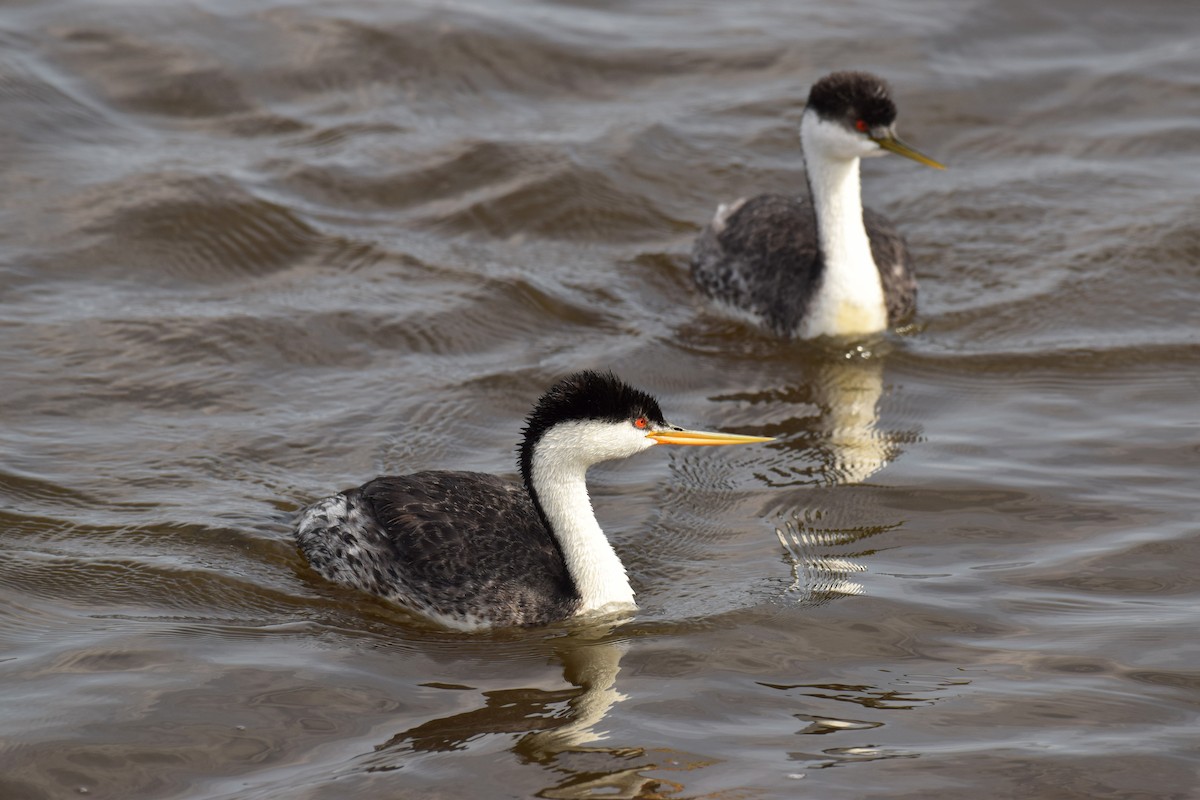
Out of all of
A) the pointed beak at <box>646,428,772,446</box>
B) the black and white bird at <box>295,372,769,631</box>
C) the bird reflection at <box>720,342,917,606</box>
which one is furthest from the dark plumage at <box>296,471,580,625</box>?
the bird reflection at <box>720,342,917,606</box>

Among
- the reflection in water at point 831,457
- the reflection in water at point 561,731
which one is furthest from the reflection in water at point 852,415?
the reflection in water at point 561,731

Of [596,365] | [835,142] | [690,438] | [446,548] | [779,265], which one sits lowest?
[446,548]

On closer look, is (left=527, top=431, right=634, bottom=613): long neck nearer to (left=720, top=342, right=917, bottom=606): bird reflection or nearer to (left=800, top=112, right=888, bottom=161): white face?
(left=720, top=342, right=917, bottom=606): bird reflection

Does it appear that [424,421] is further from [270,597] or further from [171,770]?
[171,770]

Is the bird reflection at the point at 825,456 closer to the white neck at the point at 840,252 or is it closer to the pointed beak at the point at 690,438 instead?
the white neck at the point at 840,252

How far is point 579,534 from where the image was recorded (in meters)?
7.29

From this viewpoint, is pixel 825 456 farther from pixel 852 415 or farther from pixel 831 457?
pixel 852 415

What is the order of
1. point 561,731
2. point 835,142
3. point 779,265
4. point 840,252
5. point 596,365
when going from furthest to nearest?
1. point 779,265
2. point 840,252
3. point 835,142
4. point 596,365
5. point 561,731

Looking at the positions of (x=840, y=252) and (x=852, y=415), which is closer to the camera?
(x=852, y=415)

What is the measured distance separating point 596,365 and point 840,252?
170cm

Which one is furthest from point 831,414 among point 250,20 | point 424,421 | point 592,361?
point 250,20

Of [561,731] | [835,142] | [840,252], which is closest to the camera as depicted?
[561,731]

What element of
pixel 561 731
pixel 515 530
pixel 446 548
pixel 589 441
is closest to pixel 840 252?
pixel 515 530

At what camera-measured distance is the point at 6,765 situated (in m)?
6.19
